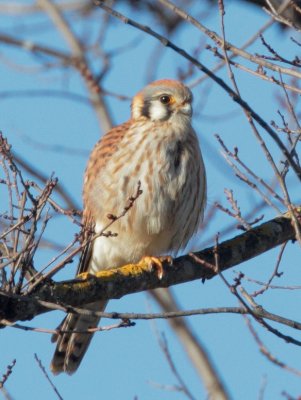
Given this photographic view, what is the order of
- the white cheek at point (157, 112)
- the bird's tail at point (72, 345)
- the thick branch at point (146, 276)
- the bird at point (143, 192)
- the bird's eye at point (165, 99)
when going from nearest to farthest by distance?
the thick branch at point (146, 276)
the bird at point (143, 192)
the bird's tail at point (72, 345)
the white cheek at point (157, 112)
the bird's eye at point (165, 99)

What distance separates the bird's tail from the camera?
5.43 meters

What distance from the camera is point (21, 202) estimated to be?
12.8ft

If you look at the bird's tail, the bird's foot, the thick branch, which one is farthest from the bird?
the thick branch

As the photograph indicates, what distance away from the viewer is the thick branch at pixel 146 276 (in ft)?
12.7

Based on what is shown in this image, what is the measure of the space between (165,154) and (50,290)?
5.03ft

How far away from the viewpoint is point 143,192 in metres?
5.21

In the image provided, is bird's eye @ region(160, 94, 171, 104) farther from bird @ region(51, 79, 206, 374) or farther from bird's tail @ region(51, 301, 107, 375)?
bird's tail @ region(51, 301, 107, 375)

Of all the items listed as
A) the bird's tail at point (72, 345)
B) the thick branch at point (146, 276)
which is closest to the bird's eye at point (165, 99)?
the thick branch at point (146, 276)

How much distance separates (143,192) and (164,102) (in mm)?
Result: 777

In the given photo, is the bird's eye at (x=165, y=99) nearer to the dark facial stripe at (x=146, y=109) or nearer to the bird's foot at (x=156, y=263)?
the dark facial stripe at (x=146, y=109)

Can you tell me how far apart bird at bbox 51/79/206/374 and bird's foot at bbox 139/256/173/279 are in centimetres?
36

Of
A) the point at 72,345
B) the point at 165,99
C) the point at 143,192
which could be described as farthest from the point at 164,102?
the point at 72,345

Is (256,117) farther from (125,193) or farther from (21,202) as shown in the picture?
(125,193)

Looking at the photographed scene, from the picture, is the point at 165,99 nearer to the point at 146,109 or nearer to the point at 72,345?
the point at 146,109
